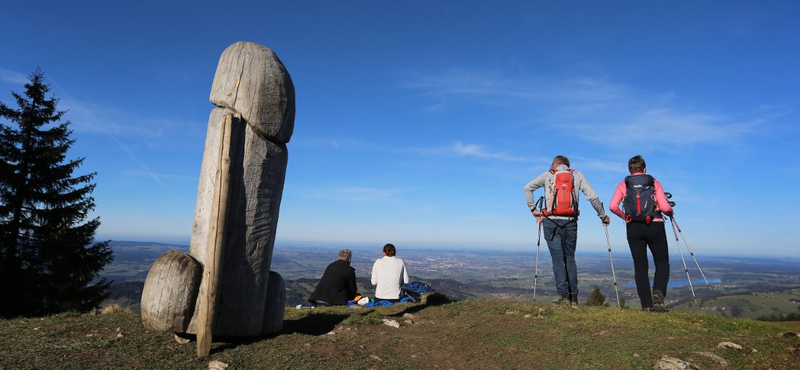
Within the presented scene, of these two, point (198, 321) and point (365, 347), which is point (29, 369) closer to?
point (198, 321)

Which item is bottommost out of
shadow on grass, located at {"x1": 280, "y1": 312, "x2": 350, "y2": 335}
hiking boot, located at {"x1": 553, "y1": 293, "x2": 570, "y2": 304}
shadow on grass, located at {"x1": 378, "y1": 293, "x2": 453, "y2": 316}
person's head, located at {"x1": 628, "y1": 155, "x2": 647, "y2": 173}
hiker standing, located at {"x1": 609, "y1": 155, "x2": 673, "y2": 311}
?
shadow on grass, located at {"x1": 378, "y1": 293, "x2": 453, "y2": 316}

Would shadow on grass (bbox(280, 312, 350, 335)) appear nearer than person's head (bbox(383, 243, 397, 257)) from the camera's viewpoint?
Yes

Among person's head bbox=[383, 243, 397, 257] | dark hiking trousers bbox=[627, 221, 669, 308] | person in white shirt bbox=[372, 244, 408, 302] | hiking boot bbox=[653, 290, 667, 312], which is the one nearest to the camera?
dark hiking trousers bbox=[627, 221, 669, 308]

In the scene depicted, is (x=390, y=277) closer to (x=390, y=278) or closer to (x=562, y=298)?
(x=390, y=278)

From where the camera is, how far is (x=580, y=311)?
7.92m

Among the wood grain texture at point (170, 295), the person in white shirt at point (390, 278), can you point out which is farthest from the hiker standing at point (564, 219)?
the wood grain texture at point (170, 295)

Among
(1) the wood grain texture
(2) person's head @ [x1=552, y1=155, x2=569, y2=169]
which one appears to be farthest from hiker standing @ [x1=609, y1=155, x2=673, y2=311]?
(1) the wood grain texture

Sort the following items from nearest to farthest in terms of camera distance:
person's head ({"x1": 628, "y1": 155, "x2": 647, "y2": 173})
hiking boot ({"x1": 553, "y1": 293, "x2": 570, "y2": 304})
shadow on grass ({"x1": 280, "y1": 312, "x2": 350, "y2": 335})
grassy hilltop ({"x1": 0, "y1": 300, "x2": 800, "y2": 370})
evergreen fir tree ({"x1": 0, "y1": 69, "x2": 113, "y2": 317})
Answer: grassy hilltop ({"x1": 0, "y1": 300, "x2": 800, "y2": 370}) < shadow on grass ({"x1": 280, "y1": 312, "x2": 350, "y2": 335}) < person's head ({"x1": 628, "y1": 155, "x2": 647, "y2": 173}) < hiking boot ({"x1": 553, "y1": 293, "x2": 570, "y2": 304}) < evergreen fir tree ({"x1": 0, "y1": 69, "x2": 113, "y2": 317})

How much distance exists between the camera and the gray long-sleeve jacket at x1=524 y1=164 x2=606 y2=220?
877cm

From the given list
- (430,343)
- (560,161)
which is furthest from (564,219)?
(430,343)

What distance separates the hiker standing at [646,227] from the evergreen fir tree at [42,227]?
19200 millimetres

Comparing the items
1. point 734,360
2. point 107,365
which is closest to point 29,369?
point 107,365

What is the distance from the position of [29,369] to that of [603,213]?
917 centimetres

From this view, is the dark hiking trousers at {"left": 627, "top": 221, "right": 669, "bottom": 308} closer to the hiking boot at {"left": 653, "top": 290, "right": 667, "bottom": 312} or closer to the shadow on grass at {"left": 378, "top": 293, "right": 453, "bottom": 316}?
the hiking boot at {"left": 653, "top": 290, "right": 667, "bottom": 312}
